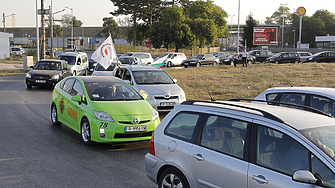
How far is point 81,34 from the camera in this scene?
131 metres

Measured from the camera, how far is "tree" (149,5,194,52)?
64.4 meters

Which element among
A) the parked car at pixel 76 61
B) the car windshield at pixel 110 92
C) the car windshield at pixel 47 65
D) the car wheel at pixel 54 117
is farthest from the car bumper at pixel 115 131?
the parked car at pixel 76 61

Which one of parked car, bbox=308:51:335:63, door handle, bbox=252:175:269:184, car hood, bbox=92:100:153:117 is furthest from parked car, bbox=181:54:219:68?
door handle, bbox=252:175:269:184

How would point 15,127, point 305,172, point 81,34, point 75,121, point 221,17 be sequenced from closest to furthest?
point 305,172
point 75,121
point 15,127
point 221,17
point 81,34

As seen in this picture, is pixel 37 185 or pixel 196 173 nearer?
pixel 196 173

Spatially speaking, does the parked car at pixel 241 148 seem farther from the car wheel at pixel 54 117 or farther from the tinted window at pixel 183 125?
the car wheel at pixel 54 117

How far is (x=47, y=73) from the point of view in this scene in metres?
20.1

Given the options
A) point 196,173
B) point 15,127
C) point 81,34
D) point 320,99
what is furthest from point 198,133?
point 81,34

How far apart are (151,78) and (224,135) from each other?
9.48m

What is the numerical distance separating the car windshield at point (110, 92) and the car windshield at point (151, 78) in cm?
377

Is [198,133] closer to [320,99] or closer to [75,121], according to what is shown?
[320,99]

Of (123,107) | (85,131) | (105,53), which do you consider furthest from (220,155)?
(105,53)

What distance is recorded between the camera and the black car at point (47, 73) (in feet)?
65.1

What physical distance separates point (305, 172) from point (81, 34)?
132 meters
